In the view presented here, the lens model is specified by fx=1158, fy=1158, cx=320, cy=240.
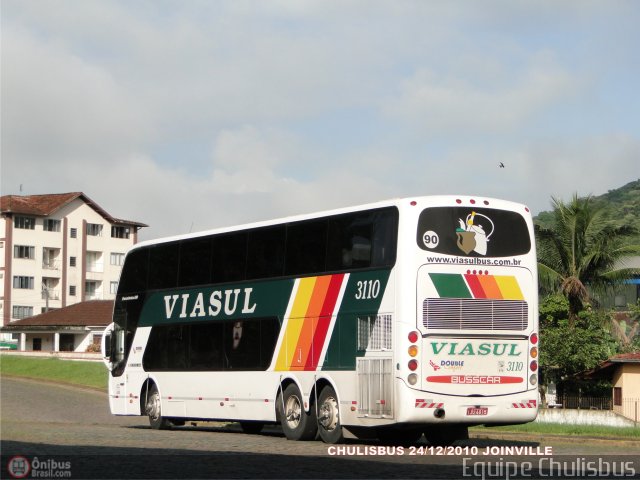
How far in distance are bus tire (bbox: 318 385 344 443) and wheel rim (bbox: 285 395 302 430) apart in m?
0.79

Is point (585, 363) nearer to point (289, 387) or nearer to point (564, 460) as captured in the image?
point (289, 387)

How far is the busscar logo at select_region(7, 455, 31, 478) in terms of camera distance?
13.7 meters

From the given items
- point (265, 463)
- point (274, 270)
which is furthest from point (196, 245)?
point (265, 463)

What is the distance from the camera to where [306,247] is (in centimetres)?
2366

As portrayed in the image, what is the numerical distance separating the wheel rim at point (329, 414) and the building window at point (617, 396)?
27.4 m

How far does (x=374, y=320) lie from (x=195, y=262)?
6748mm

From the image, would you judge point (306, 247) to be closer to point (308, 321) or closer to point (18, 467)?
point (308, 321)

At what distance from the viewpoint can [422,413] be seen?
20.9 metres

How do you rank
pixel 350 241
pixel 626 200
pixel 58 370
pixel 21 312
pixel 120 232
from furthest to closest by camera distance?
pixel 626 200
pixel 120 232
pixel 21 312
pixel 58 370
pixel 350 241

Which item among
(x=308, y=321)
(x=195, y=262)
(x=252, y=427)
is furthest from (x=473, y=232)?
(x=252, y=427)

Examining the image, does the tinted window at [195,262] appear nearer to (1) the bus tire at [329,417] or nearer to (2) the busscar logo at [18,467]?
(1) the bus tire at [329,417]

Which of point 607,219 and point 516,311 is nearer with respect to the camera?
point 516,311

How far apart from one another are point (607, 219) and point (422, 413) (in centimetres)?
4007

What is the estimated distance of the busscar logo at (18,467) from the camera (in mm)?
13695
